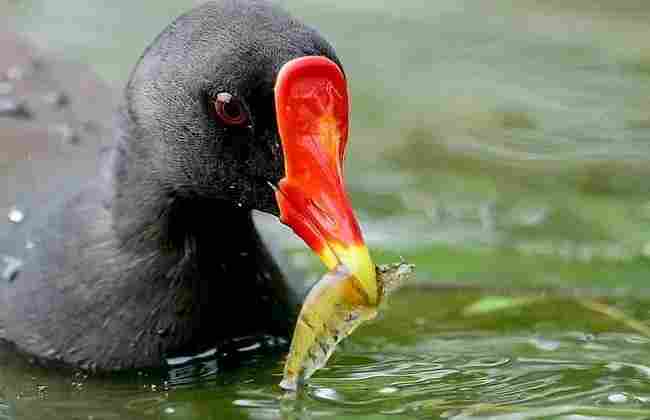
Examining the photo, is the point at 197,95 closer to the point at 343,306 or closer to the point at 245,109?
the point at 245,109

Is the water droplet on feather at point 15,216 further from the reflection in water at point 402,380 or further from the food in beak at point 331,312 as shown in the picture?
the food in beak at point 331,312

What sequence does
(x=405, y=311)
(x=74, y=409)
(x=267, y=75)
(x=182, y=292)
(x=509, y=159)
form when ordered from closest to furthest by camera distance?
(x=267, y=75), (x=74, y=409), (x=182, y=292), (x=405, y=311), (x=509, y=159)

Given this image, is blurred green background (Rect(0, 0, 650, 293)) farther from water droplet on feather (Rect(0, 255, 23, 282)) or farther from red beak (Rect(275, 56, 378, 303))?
red beak (Rect(275, 56, 378, 303))

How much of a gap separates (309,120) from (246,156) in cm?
20

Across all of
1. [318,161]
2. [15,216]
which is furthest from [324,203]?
[15,216]

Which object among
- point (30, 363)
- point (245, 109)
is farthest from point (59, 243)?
point (245, 109)

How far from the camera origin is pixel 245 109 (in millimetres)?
3730

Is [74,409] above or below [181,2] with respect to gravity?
below

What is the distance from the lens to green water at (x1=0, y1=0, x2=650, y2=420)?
156 inches

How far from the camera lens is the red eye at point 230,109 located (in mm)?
3734

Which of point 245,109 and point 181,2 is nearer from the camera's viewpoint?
point 245,109

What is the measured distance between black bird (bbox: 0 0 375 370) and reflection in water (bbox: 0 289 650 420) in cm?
10

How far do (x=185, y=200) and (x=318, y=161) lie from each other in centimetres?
59

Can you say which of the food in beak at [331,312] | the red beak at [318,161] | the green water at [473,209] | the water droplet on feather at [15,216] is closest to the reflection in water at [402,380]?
the green water at [473,209]
